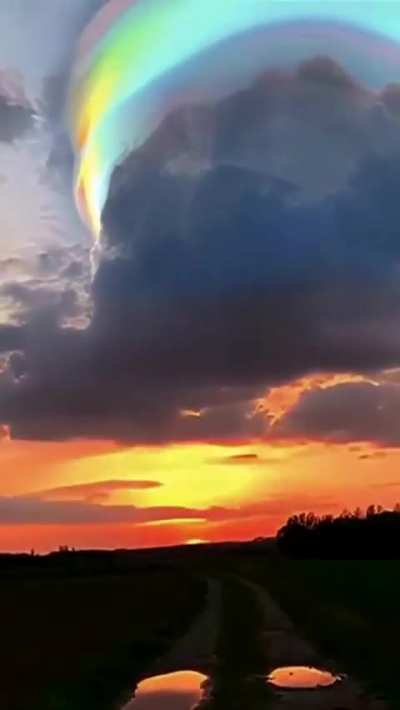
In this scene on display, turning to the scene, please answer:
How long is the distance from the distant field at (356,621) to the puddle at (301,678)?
933 mm

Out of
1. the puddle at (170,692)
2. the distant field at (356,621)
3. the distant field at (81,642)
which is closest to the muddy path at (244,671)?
the puddle at (170,692)

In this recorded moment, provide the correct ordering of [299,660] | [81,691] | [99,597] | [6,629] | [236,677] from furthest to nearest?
[99,597] → [6,629] → [299,660] → [236,677] → [81,691]

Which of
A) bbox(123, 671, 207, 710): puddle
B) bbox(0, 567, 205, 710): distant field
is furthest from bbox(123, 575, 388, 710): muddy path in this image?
bbox(0, 567, 205, 710): distant field

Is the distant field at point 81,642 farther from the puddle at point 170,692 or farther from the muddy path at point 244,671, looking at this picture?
the muddy path at point 244,671

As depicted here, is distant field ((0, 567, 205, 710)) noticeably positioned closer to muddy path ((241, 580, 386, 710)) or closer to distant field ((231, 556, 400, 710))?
muddy path ((241, 580, 386, 710))

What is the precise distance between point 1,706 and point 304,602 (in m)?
48.8

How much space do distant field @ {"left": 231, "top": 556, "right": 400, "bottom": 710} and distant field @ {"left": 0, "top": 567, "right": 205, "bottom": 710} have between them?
6.28m

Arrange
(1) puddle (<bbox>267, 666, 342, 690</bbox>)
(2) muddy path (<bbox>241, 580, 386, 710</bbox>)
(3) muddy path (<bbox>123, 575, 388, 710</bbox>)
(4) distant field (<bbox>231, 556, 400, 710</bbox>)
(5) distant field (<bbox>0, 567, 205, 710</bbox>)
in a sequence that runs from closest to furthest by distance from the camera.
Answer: (2) muddy path (<bbox>241, 580, 386, 710</bbox>) < (3) muddy path (<bbox>123, 575, 388, 710</bbox>) < (5) distant field (<bbox>0, 567, 205, 710</bbox>) < (1) puddle (<bbox>267, 666, 342, 690</bbox>) < (4) distant field (<bbox>231, 556, 400, 710</bbox>)

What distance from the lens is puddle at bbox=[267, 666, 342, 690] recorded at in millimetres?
30859

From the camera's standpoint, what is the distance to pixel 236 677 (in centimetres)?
3284

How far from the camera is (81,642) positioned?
4744 centimetres

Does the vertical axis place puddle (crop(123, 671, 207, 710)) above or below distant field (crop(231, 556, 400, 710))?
below

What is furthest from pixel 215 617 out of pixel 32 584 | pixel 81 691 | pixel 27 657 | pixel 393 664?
pixel 32 584

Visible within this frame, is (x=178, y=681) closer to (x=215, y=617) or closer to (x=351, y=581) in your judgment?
(x=215, y=617)
